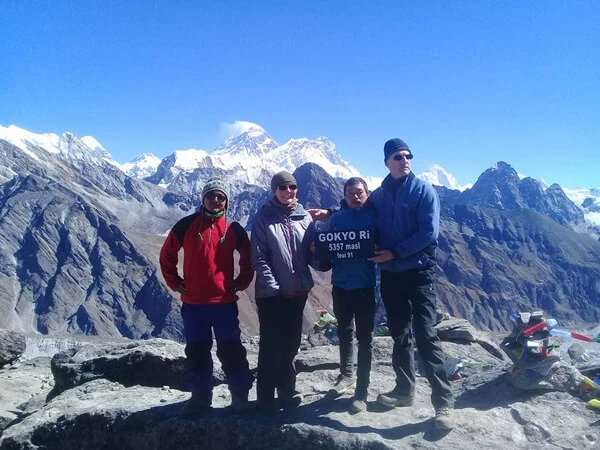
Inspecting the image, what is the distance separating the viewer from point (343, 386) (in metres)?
7.55

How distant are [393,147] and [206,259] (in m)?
3.54

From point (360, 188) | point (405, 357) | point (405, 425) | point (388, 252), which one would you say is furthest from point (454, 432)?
point (360, 188)

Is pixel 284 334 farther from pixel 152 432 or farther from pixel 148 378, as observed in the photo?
pixel 148 378

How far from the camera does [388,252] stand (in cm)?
688

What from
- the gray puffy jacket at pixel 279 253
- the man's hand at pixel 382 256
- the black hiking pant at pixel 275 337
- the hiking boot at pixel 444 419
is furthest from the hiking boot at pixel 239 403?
the man's hand at pixel 382 256

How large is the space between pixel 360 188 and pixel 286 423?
151 inches

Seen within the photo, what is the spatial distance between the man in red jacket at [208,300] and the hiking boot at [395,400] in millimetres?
2174

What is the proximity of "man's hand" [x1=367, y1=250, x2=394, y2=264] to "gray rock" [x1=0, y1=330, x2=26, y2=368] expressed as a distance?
14.0 m

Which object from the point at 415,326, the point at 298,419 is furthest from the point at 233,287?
the point at 415,326

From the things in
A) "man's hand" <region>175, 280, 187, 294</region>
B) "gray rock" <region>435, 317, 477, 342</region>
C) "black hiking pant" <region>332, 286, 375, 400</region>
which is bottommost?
"gray rock" <region>435, 317, 477, 342</region>

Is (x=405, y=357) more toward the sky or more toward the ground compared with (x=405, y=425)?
more toward the sky

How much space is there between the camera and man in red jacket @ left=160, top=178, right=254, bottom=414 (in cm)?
707

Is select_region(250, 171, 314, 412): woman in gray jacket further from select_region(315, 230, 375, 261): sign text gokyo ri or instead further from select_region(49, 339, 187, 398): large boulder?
select_region(49, 339, 187, 398): large boulder

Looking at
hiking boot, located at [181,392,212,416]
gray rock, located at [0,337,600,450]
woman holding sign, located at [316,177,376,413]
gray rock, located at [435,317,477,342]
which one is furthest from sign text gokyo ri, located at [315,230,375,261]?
gray rock, located at [435,317,477,342]
